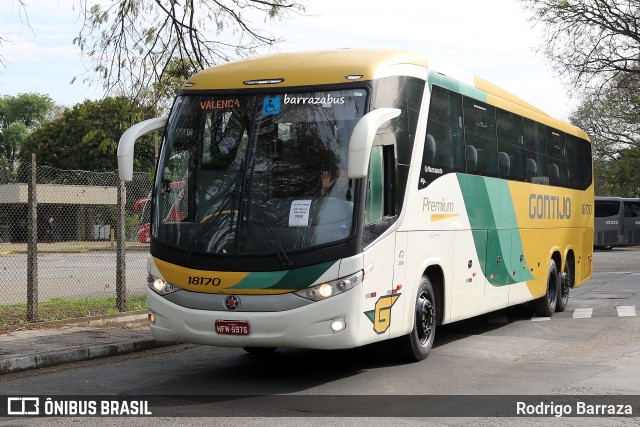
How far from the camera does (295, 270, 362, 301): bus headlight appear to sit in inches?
348

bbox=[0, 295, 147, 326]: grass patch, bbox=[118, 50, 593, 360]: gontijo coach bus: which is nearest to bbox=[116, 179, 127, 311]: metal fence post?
bbox=[0, 295, 147, 326]: grass patch

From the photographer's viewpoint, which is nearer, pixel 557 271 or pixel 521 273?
pixel 521 273

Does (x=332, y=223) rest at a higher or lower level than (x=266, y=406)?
higher

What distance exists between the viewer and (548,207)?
51.9ft

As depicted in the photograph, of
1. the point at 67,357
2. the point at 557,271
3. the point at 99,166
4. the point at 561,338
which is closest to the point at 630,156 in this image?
the point at 99,166

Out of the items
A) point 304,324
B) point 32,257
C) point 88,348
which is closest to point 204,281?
point 304,324

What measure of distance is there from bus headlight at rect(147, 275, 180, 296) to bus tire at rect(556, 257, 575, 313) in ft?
29.8

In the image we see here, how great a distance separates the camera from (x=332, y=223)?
9016 mm

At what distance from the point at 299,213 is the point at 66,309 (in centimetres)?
755

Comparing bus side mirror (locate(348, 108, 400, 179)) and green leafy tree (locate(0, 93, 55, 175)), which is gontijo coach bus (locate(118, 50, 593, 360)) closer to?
bus side mirror (locate(348, 108, 400, 179))

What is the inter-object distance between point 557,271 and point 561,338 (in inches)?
150

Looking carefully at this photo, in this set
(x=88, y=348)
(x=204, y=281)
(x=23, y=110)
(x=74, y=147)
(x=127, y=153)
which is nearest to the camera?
(x=204, y=281)

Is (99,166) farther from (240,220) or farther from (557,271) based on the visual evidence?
(240,220)

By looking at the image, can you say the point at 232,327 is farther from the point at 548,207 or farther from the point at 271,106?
the point at 548,207
